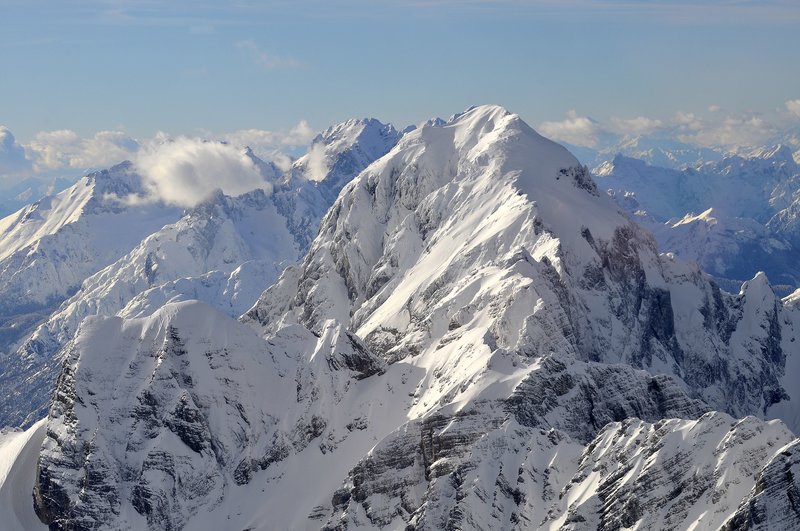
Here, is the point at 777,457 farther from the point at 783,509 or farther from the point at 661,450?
the point at 661,450

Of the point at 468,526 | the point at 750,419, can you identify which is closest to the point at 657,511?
the point at 750,419

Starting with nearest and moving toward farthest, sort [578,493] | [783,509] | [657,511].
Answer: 1. [783,509]
2. [657,511]
3. [578,493]

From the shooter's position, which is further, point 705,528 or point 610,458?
point 610,458

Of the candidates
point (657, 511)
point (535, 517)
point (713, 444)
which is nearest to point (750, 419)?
point (713, 444)

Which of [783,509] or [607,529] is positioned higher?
[783,509]

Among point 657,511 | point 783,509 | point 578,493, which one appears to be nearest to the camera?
point 783,509

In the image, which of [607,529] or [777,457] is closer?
[777,457]

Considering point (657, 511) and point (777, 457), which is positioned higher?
point (777, 457)

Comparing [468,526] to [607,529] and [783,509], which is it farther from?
[783,509]
